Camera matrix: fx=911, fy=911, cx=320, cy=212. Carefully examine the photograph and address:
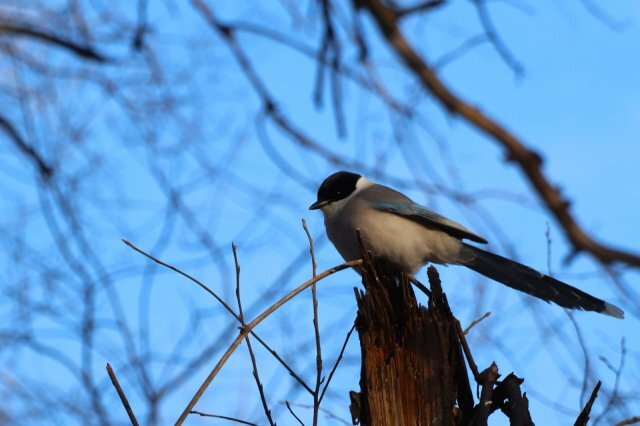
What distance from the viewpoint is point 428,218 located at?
4.70 m

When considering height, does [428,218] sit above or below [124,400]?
above

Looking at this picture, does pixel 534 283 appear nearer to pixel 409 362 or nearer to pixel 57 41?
pixel 409 362

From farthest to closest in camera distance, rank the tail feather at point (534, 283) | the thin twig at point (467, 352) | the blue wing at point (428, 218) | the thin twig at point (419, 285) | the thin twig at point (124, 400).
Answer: the blue wing at point (428, 218) < the tail feather at point (534, 283) < the thin twig at point (419, 285) < the thin twig at point (467, 352) < the thin twig at point (124, 400)

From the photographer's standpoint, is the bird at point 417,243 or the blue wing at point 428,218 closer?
the bird at point 417,243

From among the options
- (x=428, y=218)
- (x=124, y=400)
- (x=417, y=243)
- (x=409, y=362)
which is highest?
(x=428, y=218)

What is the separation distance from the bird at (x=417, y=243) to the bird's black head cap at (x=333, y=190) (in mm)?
104

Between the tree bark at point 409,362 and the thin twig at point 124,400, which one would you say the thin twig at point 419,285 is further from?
the thin twig at point 124,400

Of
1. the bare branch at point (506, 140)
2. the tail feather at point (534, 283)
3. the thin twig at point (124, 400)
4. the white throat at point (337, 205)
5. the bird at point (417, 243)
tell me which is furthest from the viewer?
the white throat at point (337, 205)

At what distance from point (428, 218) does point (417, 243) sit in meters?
0.20

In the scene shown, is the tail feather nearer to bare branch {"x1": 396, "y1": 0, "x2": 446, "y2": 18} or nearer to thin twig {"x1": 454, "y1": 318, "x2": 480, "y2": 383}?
thin twig {"x1": 454, "y1": 318, "x2": 480, "y2": 383}

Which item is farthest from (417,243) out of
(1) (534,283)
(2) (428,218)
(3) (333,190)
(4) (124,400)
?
(4) (124,400)

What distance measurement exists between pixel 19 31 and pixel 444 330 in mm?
1822

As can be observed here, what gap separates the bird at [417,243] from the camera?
4.34 m

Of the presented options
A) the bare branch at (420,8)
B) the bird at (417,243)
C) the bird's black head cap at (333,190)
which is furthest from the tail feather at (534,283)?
the bare branch at (420,8)
